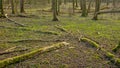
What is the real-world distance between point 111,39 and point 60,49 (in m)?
4.17

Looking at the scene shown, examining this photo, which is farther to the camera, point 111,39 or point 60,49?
point 111,39

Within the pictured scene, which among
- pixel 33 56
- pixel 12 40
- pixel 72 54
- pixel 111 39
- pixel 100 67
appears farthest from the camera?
pixel 111 39

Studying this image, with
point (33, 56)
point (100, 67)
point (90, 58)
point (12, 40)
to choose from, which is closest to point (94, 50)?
point (90, 58)

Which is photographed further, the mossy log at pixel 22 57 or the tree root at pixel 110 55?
the tree root at pixel 110 55

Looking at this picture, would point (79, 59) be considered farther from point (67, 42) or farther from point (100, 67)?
point (67, 42)

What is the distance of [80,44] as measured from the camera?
40.0 ft

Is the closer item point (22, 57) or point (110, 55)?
point (22, 57)

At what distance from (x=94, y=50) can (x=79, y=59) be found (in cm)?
158

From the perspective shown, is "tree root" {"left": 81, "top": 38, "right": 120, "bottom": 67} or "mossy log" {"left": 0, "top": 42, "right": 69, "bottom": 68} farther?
"tree root" {"left": 81, "top": 38, "right": 120, "bottom": 67}

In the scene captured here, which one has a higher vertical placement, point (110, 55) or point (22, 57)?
point (22, 57)

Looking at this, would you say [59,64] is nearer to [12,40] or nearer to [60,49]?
[60,49]

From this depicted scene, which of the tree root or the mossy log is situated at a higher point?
the mossy log

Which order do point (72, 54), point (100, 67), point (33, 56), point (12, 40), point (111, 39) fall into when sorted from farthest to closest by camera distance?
point (111, 39)
point (12, 40)
point (72, 54)
point (33, 56)
point (100, 67)

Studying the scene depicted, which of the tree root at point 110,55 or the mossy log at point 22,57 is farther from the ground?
the mossy log at point 22,57
